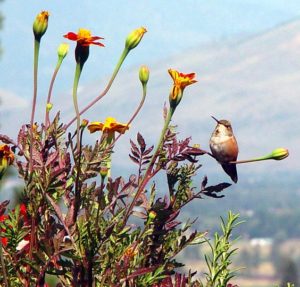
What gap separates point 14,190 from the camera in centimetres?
340

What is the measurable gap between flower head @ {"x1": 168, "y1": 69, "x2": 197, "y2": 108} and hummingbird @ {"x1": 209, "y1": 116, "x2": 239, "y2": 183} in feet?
0.89

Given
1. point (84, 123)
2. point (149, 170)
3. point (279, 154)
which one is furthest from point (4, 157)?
point (279, 154)

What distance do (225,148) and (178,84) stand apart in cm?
32

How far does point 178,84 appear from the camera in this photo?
3076 mm

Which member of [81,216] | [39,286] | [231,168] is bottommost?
[39,286]

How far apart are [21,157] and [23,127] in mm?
126

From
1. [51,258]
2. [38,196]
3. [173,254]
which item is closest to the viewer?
[51,258]

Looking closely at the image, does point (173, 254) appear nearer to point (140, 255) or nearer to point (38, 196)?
point (140, 255)

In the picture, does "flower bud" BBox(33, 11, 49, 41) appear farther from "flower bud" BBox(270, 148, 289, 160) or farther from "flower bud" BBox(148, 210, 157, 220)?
"flower bud" BBox(270, 148, 289, 160)

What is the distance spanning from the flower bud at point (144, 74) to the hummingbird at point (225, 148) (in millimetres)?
327

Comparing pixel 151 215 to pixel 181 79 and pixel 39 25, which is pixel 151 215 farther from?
pixel 39 25

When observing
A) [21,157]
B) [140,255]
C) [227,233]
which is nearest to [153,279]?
[140,255]

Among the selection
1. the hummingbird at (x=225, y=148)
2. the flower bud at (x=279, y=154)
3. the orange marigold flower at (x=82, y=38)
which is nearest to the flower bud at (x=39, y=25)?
the orange marigold flower at (x=82, y=38)

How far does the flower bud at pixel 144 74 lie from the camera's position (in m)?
3.26
